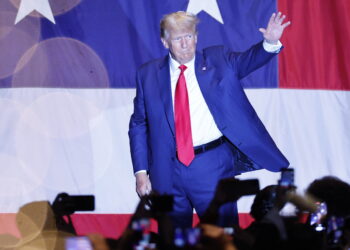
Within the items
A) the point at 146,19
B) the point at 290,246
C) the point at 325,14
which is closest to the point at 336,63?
the point at 325,14

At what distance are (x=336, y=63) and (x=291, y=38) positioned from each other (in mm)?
314

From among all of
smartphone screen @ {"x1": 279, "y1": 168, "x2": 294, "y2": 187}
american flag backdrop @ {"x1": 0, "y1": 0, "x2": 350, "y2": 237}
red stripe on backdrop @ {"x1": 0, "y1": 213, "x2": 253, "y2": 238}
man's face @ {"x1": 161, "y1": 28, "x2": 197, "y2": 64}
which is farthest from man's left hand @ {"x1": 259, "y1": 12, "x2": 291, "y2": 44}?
red stripe on backdrop @ {"x1": 0, "y1": 213, "x2": 253, "y2": 238}

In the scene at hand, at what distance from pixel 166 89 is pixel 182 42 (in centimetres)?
23

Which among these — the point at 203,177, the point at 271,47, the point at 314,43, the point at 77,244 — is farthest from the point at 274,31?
the point at 77,244

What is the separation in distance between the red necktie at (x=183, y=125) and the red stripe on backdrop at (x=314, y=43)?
1.25 meters

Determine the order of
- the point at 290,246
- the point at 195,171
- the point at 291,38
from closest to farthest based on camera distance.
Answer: the point at 290,246, the point at 195,171, the point at 291,38

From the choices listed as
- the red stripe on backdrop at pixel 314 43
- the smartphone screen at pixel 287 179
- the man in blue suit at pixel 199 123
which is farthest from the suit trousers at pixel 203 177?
the red stripe on backdrop at pixel 314 43

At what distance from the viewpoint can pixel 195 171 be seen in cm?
249

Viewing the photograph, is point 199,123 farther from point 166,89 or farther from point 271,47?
point 271,47

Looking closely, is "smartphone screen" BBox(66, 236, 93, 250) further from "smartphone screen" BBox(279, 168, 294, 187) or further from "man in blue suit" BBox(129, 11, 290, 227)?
"man in blue suit" BBox(129, 11, 290, 227)

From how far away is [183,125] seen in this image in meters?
2.49

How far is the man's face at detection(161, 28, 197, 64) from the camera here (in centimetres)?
246

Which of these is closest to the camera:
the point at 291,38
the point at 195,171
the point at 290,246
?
the point at 290,246

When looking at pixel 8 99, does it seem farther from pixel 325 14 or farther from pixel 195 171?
pixel 325 14
